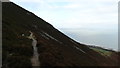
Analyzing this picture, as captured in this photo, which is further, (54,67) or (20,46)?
(20,46)

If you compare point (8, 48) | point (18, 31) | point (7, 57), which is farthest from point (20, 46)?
point (18, 31)

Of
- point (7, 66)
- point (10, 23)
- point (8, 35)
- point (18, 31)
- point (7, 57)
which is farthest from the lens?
point (10, 23)

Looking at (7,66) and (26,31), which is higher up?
(26,31)

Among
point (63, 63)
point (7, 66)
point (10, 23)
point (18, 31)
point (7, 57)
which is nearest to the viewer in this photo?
point (7, 66)

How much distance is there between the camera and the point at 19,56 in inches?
2338

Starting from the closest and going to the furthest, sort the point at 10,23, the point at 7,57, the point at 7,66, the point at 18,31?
the point at 7,66 → the point at 7,57 → the point at 18,31 → the point at 10,23

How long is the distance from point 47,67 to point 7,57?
7579 millimetres

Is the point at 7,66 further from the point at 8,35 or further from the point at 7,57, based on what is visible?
the point at 8,35

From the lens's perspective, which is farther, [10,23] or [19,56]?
[10,23]

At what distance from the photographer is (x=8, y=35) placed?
72.1 m

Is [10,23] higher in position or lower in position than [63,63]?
higher

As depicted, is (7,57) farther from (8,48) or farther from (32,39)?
(32,39)

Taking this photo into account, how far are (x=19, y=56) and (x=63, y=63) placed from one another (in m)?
8.97

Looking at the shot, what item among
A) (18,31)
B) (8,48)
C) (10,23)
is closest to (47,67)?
(8,48)
